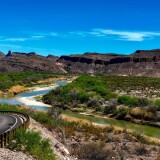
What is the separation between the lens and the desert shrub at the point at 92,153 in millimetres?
23125

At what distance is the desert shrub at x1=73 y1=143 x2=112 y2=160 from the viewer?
23.1 m

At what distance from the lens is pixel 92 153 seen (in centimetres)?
2334

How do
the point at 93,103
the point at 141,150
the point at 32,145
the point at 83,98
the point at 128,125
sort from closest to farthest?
the point at 32,145 → the point at 141,150 → the point at 128,125 → the point at 93,103 → the point at 83,98

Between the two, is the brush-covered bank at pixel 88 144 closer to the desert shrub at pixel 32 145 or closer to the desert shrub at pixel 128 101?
the desert shrub at pixel 32 145

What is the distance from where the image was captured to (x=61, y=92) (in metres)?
77.6

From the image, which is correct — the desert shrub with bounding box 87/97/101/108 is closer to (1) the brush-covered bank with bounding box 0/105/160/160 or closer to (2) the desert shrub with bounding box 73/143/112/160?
(1) the brush-covered bank with bounding box 0/105/160/160

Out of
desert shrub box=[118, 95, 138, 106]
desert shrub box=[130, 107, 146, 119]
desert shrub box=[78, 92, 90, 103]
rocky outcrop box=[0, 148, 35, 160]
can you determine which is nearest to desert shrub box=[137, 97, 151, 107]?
desert shrub box=[118, 95, 138, 106]

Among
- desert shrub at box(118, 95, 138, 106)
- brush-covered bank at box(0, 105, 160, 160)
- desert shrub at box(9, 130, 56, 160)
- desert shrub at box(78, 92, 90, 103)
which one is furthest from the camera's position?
desert shrub at box(78, 92, 90, 103)

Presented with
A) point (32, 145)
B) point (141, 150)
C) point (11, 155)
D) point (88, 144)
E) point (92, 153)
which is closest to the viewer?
point (11, 155)

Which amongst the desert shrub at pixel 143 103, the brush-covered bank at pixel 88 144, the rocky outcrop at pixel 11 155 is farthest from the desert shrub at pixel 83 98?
the rocky outcrop at pixel 11 155

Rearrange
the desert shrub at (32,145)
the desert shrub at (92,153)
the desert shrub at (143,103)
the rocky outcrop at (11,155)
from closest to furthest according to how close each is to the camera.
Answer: the rocky outcrop at (11,155), the desert shrub at (32,145), the desert shrub at (92,153), the desert shrub at (143,103)

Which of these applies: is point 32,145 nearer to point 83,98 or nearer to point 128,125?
point 128,125

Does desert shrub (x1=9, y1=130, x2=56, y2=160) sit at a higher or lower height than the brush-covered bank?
higher

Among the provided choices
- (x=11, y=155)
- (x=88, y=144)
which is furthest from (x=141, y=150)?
(x=11, y=155)
